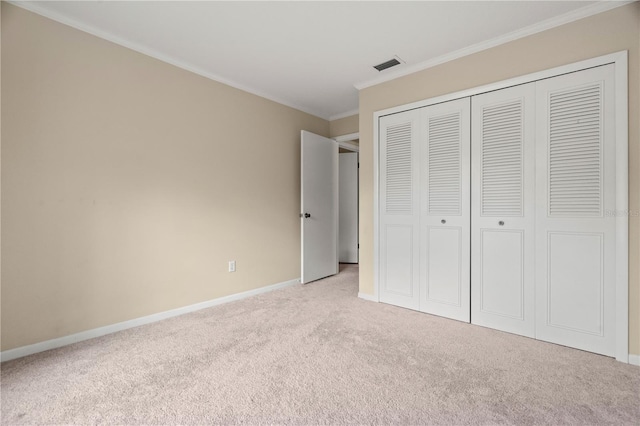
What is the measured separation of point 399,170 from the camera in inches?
120

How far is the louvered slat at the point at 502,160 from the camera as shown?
2.37 m

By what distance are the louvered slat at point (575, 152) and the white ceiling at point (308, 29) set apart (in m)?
0.60

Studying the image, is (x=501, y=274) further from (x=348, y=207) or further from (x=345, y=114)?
(x=348, y=207)

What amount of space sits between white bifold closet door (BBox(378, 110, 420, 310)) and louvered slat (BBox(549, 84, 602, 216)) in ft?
3.53

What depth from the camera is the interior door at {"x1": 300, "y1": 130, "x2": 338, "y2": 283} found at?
3893 mm

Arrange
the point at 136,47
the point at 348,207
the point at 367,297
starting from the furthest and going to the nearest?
the point at 348,207
the point at 367,297
the point at 136,47

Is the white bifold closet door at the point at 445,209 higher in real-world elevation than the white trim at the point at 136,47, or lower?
lower

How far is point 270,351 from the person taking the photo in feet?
Result: 6.87

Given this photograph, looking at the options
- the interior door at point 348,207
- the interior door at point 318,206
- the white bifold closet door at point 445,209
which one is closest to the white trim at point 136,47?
the interior door at point 318,206

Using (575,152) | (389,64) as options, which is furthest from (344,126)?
(575,152)

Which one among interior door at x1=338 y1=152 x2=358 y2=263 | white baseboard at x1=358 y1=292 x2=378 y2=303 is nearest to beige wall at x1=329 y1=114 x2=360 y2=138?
interior door at x1=338 y1=152 x2=358 y2=263

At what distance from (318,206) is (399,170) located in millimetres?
1404

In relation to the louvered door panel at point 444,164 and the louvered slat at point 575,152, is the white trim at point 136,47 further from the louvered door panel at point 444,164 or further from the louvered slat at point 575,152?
the louvered slat at point 575,152

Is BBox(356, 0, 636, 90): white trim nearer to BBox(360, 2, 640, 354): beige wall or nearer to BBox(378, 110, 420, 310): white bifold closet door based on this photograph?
BBox(360, 2, 640, 354): beige wall
